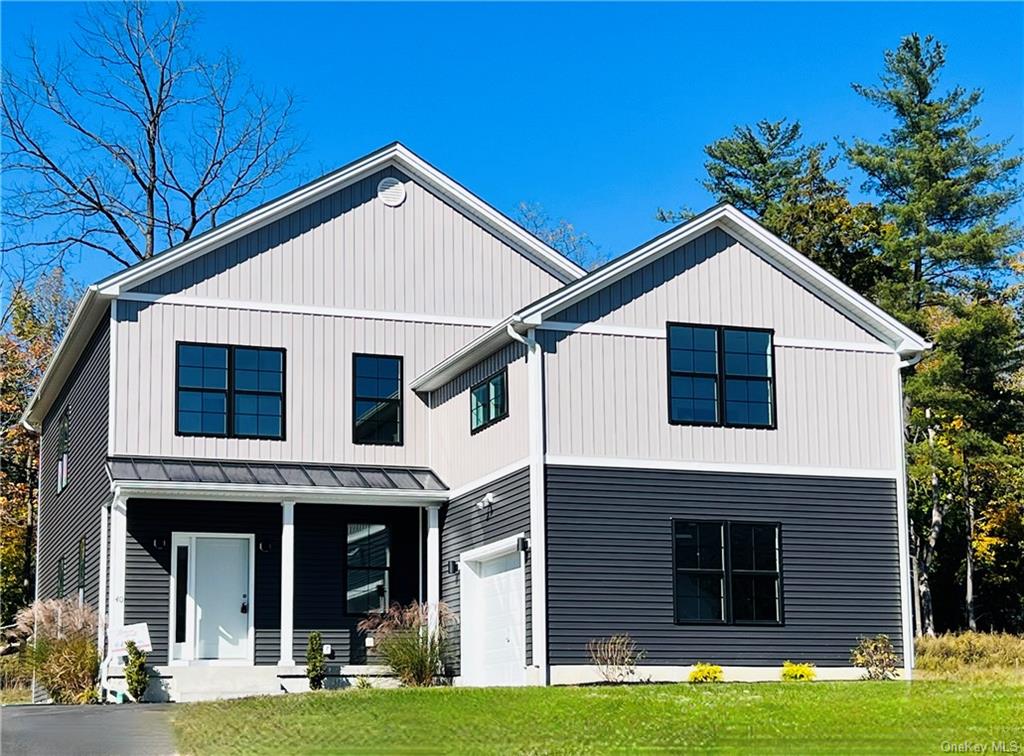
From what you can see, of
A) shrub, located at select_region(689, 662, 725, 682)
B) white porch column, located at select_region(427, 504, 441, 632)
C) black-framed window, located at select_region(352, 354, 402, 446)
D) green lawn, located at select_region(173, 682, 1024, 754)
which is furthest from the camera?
black-framed window, located at select_region(352, 354, 402, 446)

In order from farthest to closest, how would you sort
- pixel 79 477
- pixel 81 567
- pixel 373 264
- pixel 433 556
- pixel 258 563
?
1. pixel 79 477
2. pixel 81 567
3. pixel 373 264
4. pixel 433 556
5. pixel 258 563

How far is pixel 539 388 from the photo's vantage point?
21.8m

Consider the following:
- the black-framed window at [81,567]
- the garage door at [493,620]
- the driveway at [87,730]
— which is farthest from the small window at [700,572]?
the black-framed window at [81,567]

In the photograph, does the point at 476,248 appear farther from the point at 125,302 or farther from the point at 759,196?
the point at 759,196

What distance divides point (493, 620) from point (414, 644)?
54.4 inches

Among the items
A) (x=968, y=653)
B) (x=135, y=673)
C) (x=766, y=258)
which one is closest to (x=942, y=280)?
(x=968, y=653)

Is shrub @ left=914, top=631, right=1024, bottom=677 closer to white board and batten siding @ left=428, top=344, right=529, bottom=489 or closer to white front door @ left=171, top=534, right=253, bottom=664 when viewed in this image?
white board and batten siding @ left=428, top=344, right=529, bottom=489

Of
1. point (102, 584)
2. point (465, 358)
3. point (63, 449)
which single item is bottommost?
point (102, 584)

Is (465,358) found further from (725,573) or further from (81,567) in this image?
(81,567)

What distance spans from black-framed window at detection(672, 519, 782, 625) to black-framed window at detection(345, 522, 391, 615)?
5800mm

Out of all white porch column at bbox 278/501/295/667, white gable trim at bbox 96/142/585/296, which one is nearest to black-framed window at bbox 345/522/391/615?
white porch column at bbox 278/501/295/667

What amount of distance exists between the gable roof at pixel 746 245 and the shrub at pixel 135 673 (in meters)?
6.70

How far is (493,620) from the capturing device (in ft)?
76.0

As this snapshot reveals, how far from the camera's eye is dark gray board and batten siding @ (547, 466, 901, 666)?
21.6 meters
